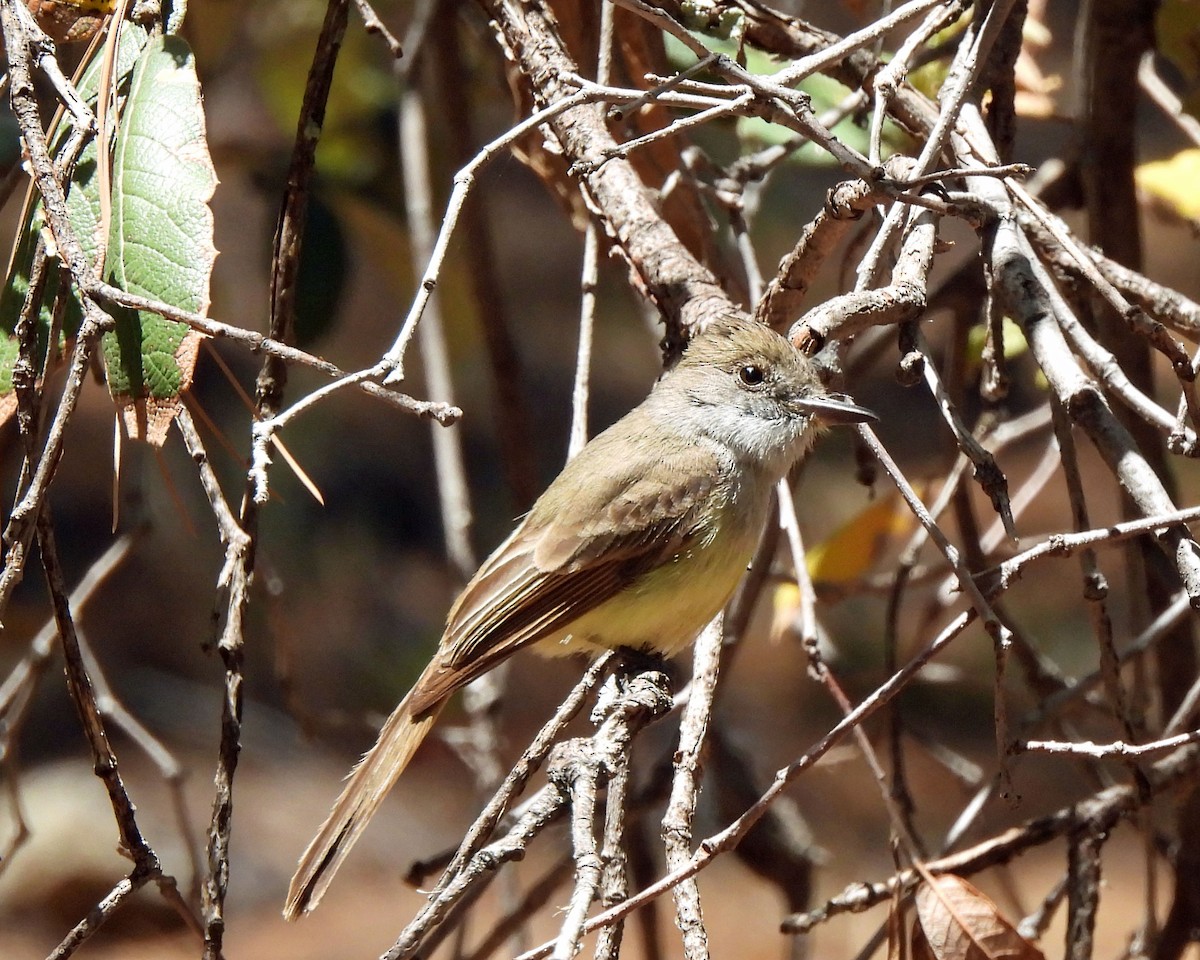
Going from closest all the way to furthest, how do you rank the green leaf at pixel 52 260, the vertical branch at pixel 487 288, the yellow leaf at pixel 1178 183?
the green leaf at pixel 52 260
the yellow leaf at pixel 1178 183
the vertical branch at pixel 487 288

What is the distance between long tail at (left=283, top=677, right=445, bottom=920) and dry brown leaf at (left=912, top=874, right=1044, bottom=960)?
1.13 meters

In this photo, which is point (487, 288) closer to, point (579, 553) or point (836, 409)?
point (579, 553)

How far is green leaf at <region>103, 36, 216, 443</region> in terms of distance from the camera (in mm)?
1978

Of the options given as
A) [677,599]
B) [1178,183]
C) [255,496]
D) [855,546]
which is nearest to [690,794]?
[255,496]

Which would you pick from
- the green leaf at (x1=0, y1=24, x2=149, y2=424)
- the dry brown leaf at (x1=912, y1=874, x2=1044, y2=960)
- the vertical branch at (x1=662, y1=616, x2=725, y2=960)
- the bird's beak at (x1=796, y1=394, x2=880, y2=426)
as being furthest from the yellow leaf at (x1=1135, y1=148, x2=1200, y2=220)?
the green leaf at (x1=0, y1=24, x2=149, y2=424)

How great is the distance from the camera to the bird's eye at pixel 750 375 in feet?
9.89

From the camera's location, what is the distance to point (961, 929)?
85.3 inches

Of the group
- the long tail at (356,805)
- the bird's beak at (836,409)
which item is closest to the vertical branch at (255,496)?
the long tail at (356,805)

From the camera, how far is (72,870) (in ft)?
19.8

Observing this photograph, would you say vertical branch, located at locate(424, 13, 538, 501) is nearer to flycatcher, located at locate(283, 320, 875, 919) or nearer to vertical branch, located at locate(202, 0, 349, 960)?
flycatcher, located at locate(283, 320, 875, 919)

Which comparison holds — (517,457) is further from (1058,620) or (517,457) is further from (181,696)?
(1058,620)

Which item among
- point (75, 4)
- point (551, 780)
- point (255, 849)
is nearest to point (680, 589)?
point (551, 780)

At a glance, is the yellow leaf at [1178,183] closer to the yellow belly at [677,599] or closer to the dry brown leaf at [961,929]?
the yellow belly at [677,599]

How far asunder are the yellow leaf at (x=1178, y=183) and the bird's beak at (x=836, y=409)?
0.83 metres
